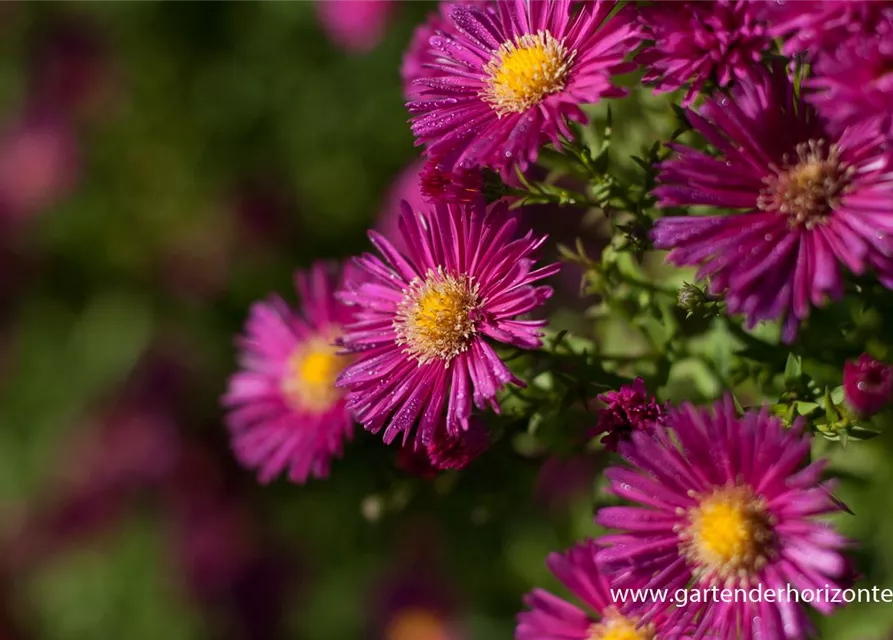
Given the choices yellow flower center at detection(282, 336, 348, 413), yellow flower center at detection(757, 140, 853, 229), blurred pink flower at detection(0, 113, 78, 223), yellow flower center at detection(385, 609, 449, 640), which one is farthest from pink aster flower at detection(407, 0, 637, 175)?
blurred pink flower at detection(0, 113, 78, 223)

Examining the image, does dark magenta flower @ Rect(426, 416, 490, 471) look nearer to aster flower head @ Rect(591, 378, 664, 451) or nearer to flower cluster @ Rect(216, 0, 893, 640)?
flower cluster @ Rect(216, 0, 893, 640)

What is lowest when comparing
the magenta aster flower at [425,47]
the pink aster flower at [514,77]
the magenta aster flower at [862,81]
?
the magenta aster flower at [862,81]

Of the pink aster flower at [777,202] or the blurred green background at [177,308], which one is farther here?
the blurred green background at [177,308]

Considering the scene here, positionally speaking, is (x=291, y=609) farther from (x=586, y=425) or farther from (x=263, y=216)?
(x=586, y=425)

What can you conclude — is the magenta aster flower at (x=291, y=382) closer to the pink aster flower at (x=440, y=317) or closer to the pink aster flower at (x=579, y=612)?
the pink aster flower at (x=440, y=317)

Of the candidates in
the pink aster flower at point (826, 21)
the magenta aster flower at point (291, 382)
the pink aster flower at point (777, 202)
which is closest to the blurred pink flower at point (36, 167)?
the magenta aster flower at point (291, 382)
